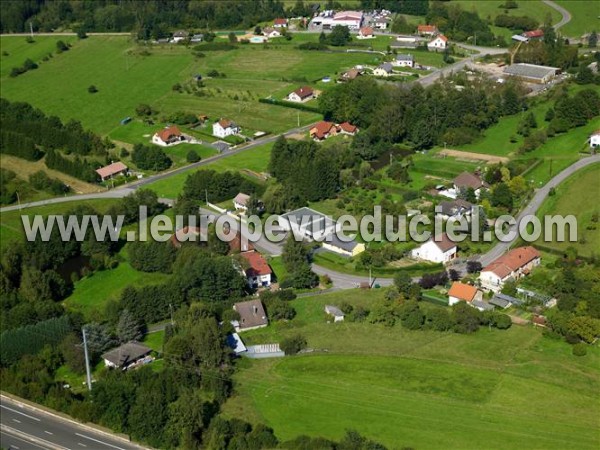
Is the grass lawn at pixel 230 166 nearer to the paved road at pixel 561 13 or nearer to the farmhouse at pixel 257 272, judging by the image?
the farmhouse at pixel 257 272

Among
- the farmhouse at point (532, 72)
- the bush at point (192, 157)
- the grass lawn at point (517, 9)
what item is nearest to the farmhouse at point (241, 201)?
the bush at point (192, 157)

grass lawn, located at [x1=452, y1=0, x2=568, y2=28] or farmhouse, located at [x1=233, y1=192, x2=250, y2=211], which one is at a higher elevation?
grass lawn, located at [x1=452, y1=0, x2=568, y2=28]

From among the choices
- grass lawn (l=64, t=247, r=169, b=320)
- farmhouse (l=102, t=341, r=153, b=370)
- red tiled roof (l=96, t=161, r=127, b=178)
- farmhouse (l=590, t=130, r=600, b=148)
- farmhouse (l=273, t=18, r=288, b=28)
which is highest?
farmhouse (l=273, t=18, r=288, b=28)

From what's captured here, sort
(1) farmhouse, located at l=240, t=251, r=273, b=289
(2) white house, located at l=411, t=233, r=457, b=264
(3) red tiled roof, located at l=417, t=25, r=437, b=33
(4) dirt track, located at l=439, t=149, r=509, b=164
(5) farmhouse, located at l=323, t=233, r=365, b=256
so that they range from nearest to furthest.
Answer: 1. (1) farmhouse, located at l=240, t=251, r=273, b=289
2. (2) white house, located at l=411, t=233, r=457, b=264
3. (5) farmhouse, located at l=323, t=233, r=365, b=256
4. (4) dirt track, located at l=439, t=149, r=509, b=164
5. (3) red tiled roof, located at l=417, t=25, r=437, b=33

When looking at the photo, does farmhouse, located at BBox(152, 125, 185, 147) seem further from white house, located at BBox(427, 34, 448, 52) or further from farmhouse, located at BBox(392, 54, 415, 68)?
white house, located at BBox(427, 34, 448, 52)

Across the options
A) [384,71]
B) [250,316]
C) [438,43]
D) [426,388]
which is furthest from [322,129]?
[426,388]

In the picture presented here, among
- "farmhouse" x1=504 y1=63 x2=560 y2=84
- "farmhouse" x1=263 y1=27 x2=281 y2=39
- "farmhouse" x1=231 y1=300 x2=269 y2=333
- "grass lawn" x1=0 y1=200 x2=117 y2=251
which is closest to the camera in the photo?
"farmhouse" x1=231 y1=300 x2=269 y2=333

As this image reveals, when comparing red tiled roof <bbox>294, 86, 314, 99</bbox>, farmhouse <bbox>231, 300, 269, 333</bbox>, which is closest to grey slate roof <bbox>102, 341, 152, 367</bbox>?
farmhouse <bbox>231, 300, 269, 333</bbox>

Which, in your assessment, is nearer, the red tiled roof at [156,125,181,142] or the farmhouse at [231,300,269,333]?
the farmhouse at [231,300,269,333]
